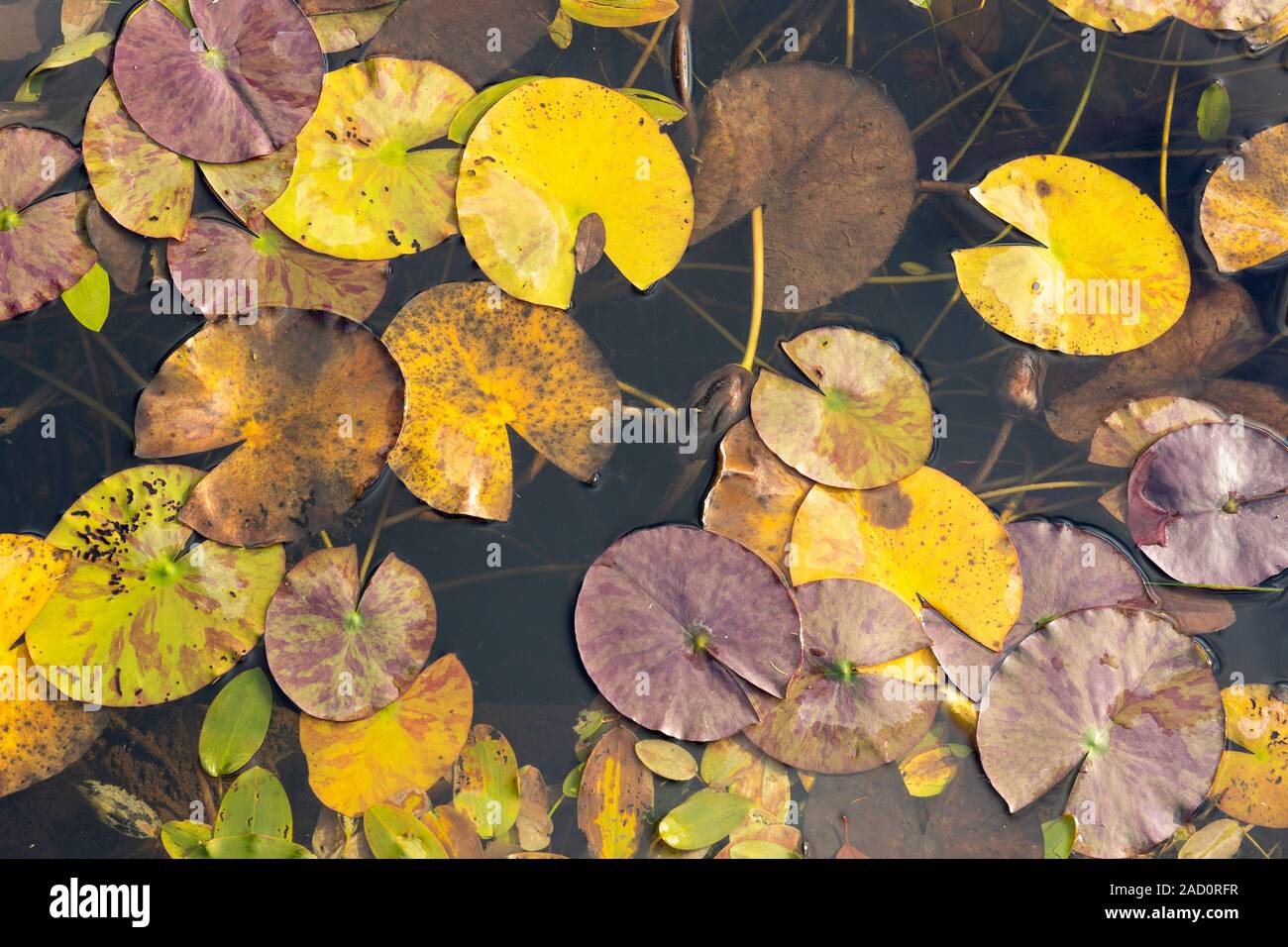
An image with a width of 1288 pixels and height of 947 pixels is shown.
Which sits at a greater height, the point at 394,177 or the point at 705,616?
the point at 394,177

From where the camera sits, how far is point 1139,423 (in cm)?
220

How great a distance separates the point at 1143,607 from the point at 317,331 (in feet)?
7.05

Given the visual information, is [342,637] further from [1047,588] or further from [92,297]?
[1047,588]

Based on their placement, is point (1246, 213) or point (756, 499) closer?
point (756, 499)

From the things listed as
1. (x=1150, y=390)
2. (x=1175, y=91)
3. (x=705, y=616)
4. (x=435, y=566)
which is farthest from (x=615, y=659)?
(x=1175, y=91)

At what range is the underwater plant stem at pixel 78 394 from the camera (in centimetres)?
214

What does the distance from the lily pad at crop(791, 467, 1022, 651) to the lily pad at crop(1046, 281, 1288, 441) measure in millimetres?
403

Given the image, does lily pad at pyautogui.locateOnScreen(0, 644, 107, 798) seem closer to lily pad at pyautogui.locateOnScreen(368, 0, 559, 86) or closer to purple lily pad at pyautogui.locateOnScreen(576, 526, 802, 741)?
purple lily pad at pyautogui.locateOnScreen(576, 526, 802, 741)

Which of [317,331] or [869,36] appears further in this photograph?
[869,36]

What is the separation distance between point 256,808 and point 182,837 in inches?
7.9

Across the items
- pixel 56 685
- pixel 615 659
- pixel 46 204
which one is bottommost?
pixel 56 685

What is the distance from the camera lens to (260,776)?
2.05 metres

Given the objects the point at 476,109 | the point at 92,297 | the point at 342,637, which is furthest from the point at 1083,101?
the point at 92,297

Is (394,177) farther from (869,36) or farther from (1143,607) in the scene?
(1143,607)
